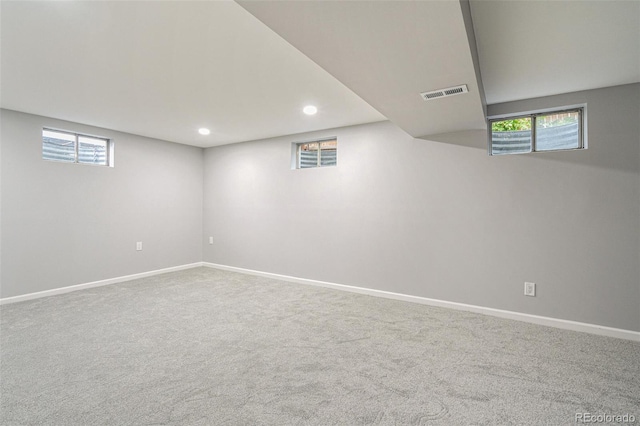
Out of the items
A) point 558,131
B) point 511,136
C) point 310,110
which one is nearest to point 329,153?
point 310,110

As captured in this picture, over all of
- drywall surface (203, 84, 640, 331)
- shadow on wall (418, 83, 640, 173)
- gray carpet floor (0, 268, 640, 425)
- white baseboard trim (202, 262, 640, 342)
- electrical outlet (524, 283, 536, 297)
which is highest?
shadow on wall (418, 83, 640, 173)

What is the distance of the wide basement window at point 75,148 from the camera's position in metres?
4.21

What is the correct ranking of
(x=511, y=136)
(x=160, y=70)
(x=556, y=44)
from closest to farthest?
(x=556, y=44), (x=160, y=70), (x=511, y=136)

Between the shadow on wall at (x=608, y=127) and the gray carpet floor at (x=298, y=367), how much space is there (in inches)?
64.2

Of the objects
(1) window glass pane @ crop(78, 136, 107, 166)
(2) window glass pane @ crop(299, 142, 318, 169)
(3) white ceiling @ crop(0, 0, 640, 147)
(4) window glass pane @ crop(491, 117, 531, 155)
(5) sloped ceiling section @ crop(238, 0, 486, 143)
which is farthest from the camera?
(2) window glass pane @ crop(299, 142, 318, 169)

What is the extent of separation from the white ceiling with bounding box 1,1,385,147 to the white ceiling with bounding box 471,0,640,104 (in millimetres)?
1256

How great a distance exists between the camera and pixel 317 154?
4.93 m

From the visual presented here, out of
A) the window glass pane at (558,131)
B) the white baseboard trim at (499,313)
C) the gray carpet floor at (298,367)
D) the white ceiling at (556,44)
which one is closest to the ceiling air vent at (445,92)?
the white ceiling at (556,44)

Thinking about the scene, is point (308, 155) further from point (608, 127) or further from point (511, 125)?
point (608, 127)

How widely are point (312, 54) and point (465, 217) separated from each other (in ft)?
8.73

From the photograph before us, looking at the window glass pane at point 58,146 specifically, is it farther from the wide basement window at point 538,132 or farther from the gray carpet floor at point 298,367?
the wide basement window at point 538,132

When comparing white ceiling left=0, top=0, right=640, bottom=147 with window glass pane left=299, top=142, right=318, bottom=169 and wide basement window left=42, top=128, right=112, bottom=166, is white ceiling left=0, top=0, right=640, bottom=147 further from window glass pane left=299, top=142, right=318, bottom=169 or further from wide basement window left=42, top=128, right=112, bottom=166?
window glass pane left=299, top=142, right=318, bottom=169

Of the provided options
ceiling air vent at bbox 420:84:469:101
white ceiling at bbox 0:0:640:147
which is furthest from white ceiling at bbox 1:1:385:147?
ceiling air vent at bbox 420:84:469:101

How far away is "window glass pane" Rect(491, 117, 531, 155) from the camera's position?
341 cm
